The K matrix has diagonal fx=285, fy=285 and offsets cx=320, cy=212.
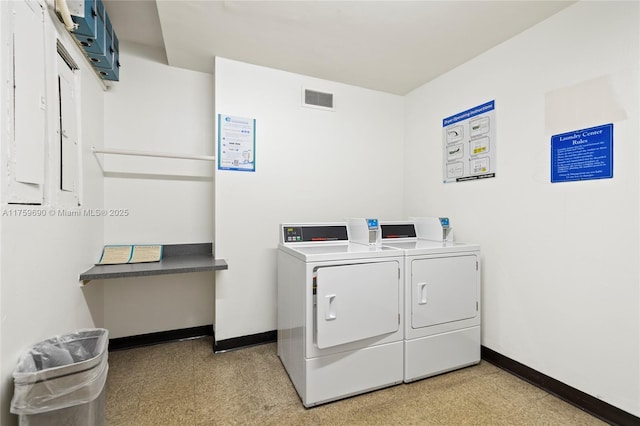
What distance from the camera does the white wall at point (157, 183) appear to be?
8.46 feet

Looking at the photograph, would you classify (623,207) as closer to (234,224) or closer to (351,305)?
(351,305)

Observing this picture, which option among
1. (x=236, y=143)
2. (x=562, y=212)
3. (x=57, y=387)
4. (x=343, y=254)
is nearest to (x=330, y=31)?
(x=236, y=143)

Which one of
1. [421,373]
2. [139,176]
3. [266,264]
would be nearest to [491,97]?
[421,373]

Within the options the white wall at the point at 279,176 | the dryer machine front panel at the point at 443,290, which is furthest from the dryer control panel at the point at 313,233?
the dryer machine front panel at the point at 443,290

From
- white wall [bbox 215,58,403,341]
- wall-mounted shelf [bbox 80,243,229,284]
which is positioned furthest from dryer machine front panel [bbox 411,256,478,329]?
wall-mounted shelf [bbox 80,243,229,284]

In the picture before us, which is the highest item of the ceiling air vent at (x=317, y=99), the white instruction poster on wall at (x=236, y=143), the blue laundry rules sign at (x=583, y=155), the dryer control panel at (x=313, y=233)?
the ceiling air vent at (x=317, y=99)

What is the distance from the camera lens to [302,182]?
2.92 metres

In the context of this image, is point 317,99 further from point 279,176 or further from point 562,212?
point 562,212

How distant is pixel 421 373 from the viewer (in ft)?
7.02

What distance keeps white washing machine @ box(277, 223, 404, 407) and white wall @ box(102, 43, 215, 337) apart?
1.25m

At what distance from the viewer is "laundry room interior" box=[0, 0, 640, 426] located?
1544mm

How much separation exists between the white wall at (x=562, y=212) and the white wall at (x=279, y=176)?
100 centimetres

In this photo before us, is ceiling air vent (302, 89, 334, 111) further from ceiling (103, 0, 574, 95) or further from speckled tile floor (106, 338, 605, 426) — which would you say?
speckled tile floor (106, 338, 605, 426)

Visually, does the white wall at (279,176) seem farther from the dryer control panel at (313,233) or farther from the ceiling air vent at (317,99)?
the dryer control panel at (313,233)
